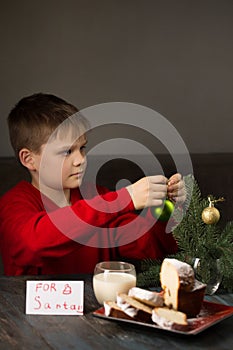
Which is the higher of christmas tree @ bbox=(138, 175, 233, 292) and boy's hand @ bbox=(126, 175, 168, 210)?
boy's hand @ bbox=(126, 175, 168, 210)

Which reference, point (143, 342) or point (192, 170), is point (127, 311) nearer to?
point (143, 342)

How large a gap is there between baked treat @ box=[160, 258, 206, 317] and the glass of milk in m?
0.13

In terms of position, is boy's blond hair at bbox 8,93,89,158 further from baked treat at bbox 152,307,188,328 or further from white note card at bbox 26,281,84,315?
baked treat at bbox 152,307,188,328

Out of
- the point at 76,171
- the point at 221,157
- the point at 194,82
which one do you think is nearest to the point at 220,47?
the point at 194,82

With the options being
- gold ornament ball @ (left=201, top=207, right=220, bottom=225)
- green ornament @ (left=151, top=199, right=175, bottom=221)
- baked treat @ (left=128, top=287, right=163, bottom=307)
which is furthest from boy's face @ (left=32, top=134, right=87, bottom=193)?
baked treat @ (left=128, top=287, right=163, bottom=307)

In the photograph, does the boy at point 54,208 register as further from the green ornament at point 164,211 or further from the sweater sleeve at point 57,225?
the green ornament at point 164,211

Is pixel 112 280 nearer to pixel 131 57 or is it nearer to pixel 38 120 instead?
pixel 38 120

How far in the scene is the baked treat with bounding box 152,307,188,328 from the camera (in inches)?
57.1

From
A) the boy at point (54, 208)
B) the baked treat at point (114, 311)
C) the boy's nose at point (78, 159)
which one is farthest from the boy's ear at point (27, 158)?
the baked treat at point (114, 311)

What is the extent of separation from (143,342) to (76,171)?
89cm

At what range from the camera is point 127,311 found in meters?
1.48

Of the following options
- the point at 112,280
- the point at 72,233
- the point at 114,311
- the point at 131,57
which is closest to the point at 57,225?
the point at 72,233

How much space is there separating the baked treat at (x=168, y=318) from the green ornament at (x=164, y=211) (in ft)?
1.74

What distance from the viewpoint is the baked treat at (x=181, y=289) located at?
58.4 inches
